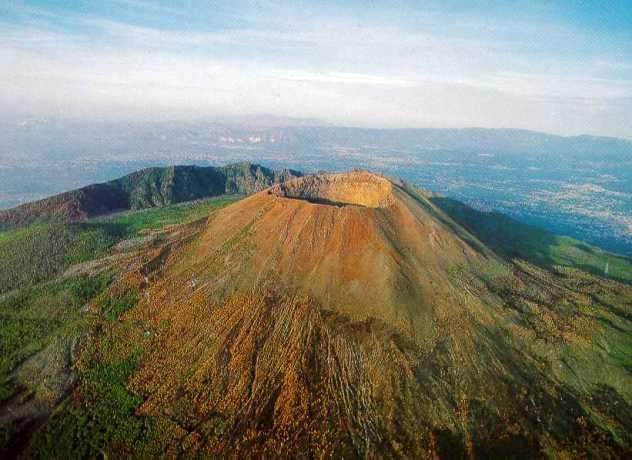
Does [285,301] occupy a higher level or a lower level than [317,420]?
higher

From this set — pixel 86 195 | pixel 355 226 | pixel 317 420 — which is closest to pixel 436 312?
pixel 355 226

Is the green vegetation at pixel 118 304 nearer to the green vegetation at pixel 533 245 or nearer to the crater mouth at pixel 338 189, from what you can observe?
the crater mouth at pixel 338 189

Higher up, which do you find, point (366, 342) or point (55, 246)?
point (366, 342)

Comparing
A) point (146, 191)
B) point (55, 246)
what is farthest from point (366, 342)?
point (146, 191)

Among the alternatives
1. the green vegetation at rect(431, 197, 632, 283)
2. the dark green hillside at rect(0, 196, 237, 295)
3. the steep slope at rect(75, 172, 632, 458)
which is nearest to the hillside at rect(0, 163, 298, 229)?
the dark green hillside at rect(0, 196, 237, 295)

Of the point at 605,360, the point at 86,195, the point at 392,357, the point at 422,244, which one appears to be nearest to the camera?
the point at 392,357

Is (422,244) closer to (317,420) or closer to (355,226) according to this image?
(355,226)

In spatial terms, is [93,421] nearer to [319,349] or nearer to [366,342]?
[319,349]
